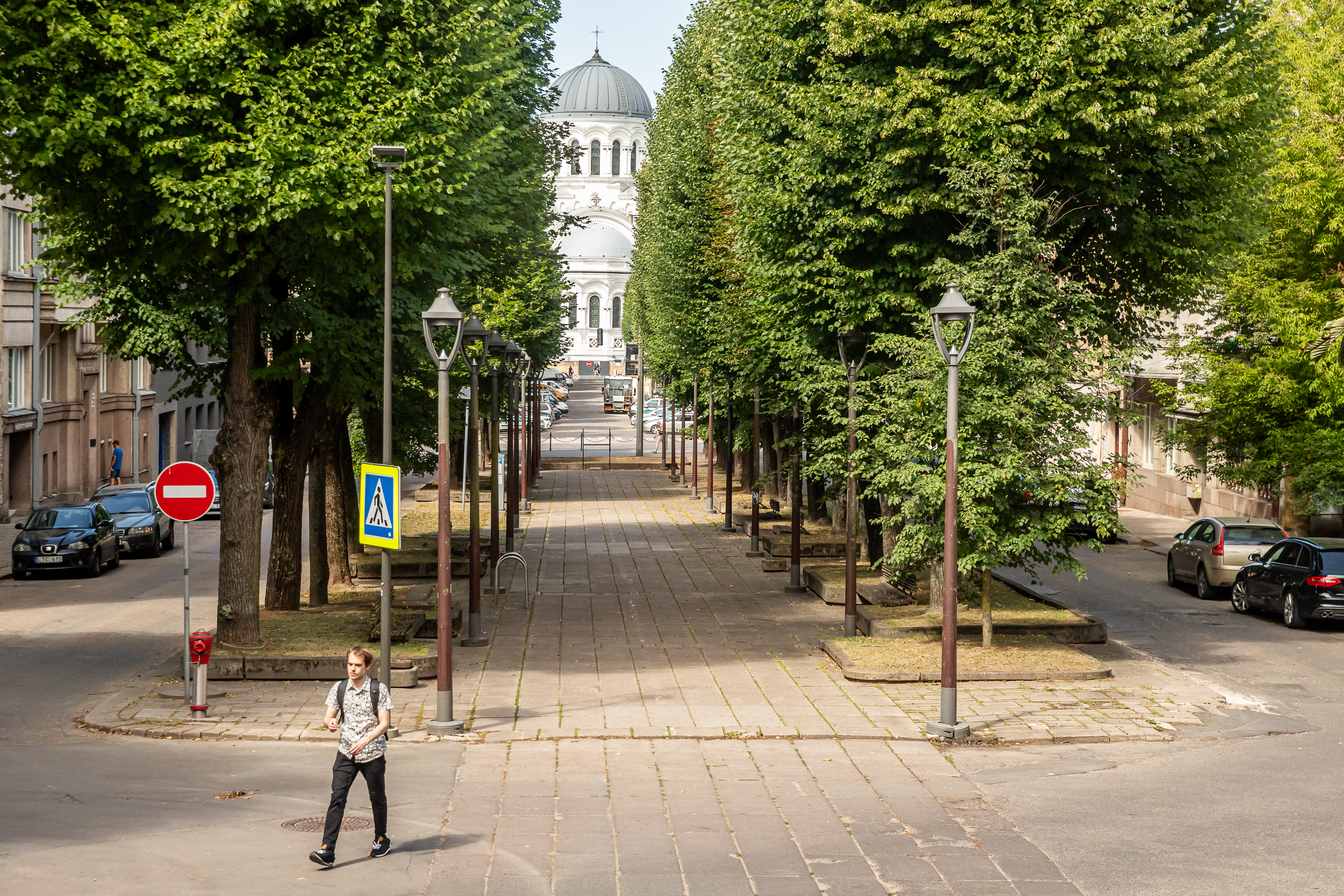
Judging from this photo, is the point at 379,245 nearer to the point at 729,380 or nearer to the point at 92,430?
the point at 729,380

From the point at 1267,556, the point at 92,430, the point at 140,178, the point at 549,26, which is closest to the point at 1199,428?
the point at 1267,556

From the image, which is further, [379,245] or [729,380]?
[729,380]

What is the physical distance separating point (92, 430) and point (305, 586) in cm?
2464

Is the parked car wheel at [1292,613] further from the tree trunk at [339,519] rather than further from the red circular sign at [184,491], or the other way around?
the red circular sign at [184,491]

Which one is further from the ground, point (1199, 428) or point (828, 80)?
point (828, 80)

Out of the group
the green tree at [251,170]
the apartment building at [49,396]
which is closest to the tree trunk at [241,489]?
the green tree at [251,170]

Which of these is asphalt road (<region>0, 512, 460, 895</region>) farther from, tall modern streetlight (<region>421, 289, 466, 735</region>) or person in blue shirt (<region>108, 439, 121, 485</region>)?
person in blue shirt (<region>108, 439, 121, 485</region>)

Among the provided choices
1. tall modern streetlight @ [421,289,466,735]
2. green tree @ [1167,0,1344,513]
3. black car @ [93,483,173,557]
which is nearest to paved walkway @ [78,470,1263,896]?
tall modern streetlight @ [421,289,466,735]

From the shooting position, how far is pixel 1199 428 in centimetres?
3109

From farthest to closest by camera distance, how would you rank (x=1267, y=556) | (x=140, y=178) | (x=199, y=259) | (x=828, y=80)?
(x=1267, y=556)
(x=828, y=80)
(x=199, y=259)
(x=140, y=178)

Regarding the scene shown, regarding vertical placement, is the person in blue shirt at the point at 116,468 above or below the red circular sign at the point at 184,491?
below

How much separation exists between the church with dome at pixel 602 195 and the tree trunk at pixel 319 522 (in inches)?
5299

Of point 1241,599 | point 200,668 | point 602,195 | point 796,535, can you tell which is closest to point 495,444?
point 796,535

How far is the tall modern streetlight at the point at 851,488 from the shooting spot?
20188 millimetres
